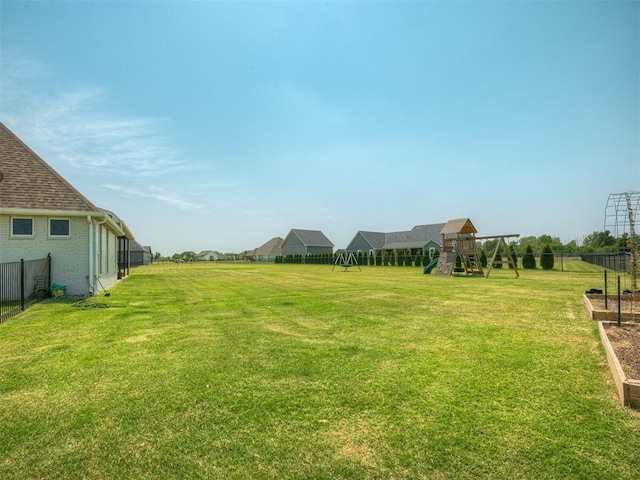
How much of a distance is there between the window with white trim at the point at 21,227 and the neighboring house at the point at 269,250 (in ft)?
225

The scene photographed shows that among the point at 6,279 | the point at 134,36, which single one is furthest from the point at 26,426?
the point at 134,36

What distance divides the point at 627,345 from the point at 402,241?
46.8 metres

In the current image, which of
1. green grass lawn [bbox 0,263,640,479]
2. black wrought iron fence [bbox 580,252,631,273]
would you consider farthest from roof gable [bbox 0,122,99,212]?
black wrought iron fence [bbox 580,252,631,273]

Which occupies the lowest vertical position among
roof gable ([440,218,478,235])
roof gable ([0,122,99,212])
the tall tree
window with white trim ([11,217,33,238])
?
the tall tree

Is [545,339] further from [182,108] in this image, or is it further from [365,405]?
[182,108]

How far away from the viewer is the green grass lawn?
2466 mm

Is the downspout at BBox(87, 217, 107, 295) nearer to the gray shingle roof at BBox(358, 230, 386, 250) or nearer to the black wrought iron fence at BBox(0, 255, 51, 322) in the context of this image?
the black wrought iron fence at BBox(0, 255, 51, 322)

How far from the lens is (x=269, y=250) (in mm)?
85938

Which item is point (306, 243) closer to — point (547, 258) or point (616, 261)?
point (547, 258)

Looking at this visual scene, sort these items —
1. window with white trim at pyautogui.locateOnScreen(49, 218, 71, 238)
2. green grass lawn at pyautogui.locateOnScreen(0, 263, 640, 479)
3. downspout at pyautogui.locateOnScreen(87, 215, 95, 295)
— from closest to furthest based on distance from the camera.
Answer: green grass lawn at pyautogui.locateOnScreen(0, 263, 640, 479)
window with white trim at pyautogui.locateOnScreen(49, 218, 71, 238)
downspout at pyautogui.locateOnScreen(87, 215, 95, 295)

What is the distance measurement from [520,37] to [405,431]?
14479 millimetres

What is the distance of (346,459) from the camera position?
8.23ft

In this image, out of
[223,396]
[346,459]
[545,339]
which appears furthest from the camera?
[545,339]

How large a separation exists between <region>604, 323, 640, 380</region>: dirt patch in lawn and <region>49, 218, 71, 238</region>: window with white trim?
14.9m
